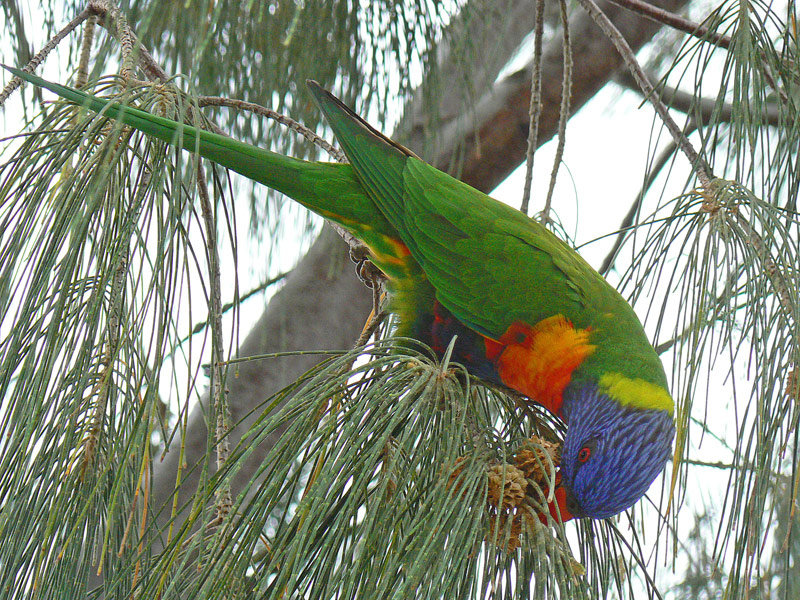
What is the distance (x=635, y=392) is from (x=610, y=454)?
0.13 meters

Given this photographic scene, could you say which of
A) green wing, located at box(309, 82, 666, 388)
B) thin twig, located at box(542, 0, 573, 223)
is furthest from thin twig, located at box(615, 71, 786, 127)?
green wing, located at box(309, 82, 666, 388)

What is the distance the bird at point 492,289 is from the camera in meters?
0.98

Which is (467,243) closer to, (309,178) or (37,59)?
(309,178)

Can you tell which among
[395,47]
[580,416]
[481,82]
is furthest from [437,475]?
[481,82]

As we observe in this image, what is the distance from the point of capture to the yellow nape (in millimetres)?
994

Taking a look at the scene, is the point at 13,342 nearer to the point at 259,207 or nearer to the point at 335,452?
the point at 335,452

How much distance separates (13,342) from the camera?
0.69 metres

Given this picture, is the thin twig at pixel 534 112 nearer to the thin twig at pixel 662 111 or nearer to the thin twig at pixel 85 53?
the thin twig at pixel 662 111

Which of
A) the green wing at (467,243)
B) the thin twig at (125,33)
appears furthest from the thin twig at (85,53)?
the green wing at (467,243)

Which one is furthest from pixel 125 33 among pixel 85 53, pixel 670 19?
pixel 670 19

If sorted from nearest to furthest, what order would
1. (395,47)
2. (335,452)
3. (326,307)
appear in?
1. (335,452)
2. (395,47)
3. (326,307)

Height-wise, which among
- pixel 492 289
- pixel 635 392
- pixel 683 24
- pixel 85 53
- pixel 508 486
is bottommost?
pixel 508 486

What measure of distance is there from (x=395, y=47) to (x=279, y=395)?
84cm

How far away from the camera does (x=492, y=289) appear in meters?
1.20
